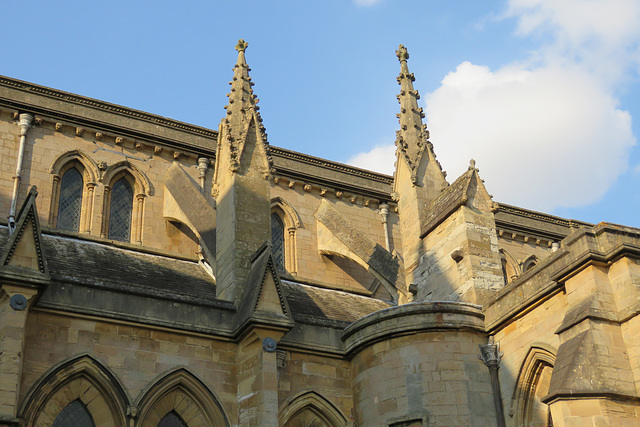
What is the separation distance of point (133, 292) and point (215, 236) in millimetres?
4025

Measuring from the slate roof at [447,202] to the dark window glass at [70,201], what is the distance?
7.80 metres

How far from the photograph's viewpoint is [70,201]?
65.7 feet

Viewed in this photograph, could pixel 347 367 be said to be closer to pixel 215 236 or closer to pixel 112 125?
pixel 215 236

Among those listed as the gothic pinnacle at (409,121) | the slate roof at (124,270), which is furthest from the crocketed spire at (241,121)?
the gothic pinnacle at (409,121)

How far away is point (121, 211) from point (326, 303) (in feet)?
17.7

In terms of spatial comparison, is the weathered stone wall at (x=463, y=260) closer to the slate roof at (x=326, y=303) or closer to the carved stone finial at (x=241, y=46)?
the slate roof at (x=326, y=303)

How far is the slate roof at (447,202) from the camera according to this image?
1670 centimetres

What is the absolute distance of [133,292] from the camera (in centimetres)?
1444

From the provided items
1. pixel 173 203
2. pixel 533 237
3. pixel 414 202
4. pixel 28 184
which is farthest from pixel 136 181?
pixel 533 237

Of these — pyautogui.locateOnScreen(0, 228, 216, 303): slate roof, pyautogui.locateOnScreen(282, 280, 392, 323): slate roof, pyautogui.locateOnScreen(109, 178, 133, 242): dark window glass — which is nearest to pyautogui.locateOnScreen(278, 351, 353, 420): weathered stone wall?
pyautogui.locateOnScreen(282, 280, 392, 323): slate roof

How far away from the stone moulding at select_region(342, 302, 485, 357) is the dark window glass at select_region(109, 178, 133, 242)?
7.27 meters

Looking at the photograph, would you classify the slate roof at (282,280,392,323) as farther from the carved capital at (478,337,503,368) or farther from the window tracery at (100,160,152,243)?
the window tracery at (100,160,152,243)

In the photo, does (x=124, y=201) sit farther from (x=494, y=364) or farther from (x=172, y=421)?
(x=494, y=364)

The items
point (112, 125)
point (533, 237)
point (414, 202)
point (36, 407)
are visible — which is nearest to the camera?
point (36, 407)
